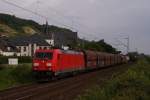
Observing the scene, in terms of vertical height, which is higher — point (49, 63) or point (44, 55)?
point (44, 55)

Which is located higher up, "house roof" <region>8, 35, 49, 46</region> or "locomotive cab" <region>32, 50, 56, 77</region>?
"house roof" <region>8, 35, 49, 46</region>

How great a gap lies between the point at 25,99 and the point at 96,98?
272 inches

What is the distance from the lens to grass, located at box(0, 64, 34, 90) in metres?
32.3

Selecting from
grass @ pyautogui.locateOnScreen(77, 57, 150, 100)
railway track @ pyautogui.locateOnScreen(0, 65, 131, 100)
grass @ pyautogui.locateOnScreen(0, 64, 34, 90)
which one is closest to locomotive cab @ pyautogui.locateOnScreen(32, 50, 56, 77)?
grass @ pyautogui.locateOnScreen(0, 64, 34, 90)

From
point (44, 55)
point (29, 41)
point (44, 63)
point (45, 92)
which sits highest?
point (29, 41)

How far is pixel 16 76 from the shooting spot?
3453 cm

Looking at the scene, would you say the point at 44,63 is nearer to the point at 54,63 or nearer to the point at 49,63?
the point at 49,63

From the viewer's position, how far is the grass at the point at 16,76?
32309 mm

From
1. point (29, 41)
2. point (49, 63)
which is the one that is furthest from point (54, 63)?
point (29, 41)

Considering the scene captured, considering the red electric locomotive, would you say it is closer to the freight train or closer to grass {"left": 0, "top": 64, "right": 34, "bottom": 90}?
the freight train

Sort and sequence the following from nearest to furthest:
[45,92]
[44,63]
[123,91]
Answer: [123,91] < [45,92] < [44,63]

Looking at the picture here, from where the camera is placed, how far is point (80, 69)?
45781 mm

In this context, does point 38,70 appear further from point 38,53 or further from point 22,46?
point 22,46

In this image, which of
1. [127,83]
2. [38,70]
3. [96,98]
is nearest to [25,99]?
[127,83]
